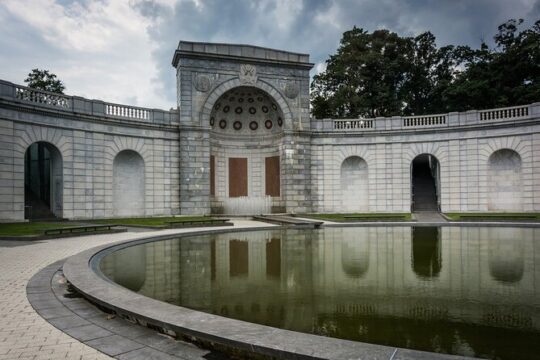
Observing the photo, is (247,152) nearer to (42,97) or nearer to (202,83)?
(202,83)

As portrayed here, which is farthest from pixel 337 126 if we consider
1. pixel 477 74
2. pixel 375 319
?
pixel 375 319

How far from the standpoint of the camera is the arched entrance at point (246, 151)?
3706 cm

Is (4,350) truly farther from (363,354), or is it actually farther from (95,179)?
(95,179)

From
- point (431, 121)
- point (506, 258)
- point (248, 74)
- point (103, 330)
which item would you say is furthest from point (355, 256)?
point (431, 121)

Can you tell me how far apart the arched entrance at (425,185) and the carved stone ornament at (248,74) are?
19.4 meters

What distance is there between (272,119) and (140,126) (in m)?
13.1

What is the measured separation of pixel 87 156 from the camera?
29125 mm

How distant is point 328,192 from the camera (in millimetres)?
37062

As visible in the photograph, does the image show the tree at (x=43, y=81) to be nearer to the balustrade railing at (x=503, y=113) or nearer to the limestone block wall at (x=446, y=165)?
the limestone block wall at (x=446, y=165)

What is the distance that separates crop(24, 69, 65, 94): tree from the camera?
40.9 meters

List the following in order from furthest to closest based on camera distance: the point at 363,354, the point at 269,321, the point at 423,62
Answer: the point at 423,62 → the point at 269,321 → the point at 363,354

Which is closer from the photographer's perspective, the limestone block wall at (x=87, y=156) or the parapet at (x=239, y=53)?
the limestone block wall at (x=87, y=156)

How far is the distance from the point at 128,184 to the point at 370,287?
2750 centimetres

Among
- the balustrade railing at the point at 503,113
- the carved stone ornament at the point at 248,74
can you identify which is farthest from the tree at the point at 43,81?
the balustrade railing at the point at 503,113
